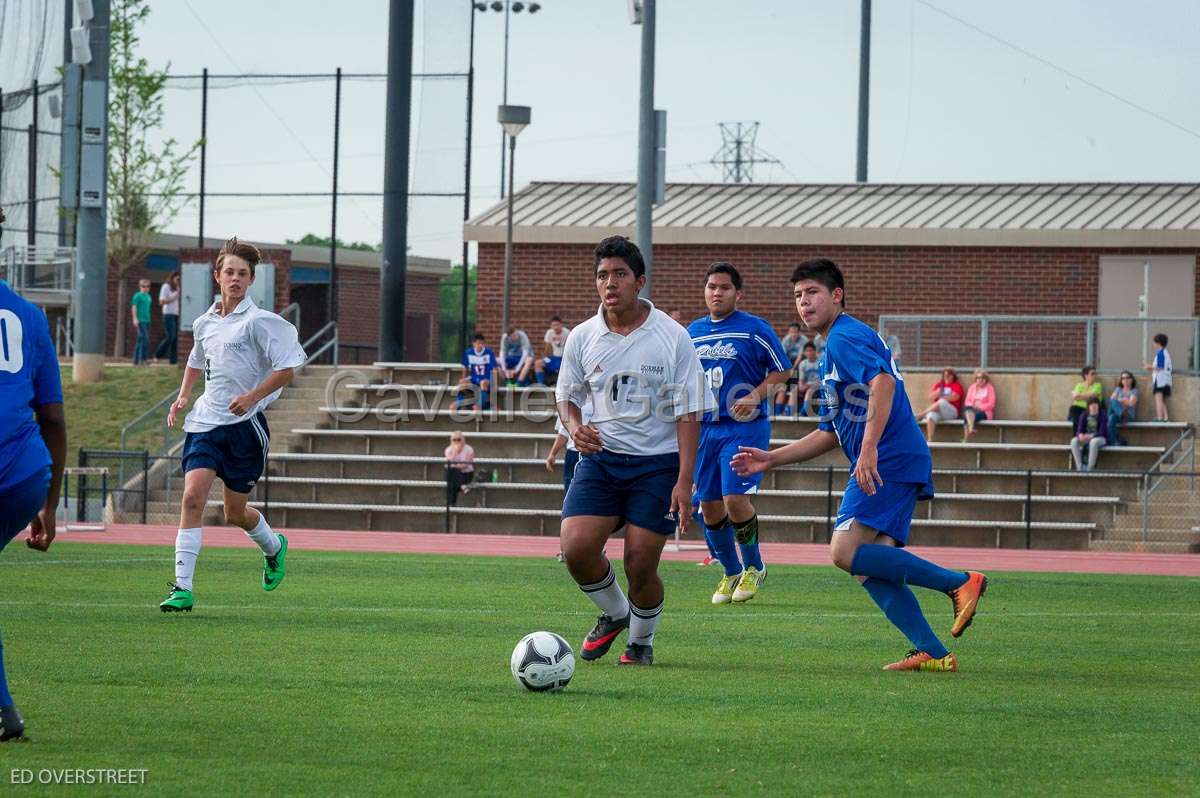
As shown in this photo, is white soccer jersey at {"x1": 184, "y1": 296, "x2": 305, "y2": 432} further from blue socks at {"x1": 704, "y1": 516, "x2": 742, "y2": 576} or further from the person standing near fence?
the person standing near fence

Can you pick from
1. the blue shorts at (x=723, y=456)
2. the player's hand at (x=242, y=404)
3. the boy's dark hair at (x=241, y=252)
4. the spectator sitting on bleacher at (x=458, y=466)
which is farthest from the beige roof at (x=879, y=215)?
the player's hand at (x=242, y=404)

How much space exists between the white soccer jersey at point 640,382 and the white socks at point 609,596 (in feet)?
2.29

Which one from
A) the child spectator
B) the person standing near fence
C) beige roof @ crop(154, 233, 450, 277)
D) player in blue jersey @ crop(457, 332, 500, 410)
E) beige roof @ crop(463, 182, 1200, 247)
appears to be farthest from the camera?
beige roof @ crop(154, 233, 450, 277)

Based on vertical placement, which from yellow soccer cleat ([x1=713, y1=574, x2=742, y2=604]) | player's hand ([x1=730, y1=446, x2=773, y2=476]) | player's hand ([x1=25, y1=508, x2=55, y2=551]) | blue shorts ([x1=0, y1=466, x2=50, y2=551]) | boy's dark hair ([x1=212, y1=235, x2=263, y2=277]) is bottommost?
yellow soccer cleat ([x1=713, y1=574, x2=742, y2=604])

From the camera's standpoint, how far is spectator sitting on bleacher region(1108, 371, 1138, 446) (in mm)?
24519

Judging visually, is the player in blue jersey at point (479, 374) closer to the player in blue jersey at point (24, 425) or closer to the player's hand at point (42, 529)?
the player's hand at point (42, 529)

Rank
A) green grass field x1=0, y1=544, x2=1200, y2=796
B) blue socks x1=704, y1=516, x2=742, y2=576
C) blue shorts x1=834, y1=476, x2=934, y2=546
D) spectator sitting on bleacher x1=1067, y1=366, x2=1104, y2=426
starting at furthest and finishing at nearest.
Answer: spectator sitting on bleacher x1=1067, y1=366, x2=1104, y2=426 < blue socks x1=704, y1=516, x2=742, y2=576 < blue shorts x1=834, y1=476, x2=934, y2=546 < green grass field x1=0, y1=544, x2=1200, y2=796

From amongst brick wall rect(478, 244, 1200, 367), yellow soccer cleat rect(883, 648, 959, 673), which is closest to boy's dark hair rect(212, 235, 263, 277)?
yellow soccer cleat rect(883, 648, 959, 673)

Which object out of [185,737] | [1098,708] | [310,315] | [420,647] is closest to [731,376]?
[420,647]

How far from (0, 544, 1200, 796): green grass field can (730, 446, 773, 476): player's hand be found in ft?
3.20

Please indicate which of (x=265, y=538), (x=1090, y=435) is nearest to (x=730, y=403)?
(x=265, y=538)

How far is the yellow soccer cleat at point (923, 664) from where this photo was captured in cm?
811

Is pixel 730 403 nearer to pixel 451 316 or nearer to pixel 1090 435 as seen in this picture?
pixel 1090 435

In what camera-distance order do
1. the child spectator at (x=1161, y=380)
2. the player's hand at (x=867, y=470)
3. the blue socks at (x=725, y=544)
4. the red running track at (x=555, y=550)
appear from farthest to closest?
the child spectator at (x=1161, y=380)
the red running track at (x=555, y=550)
the blue socks at (x=725, y=544)
the player's hand at (x=867, y=470)
